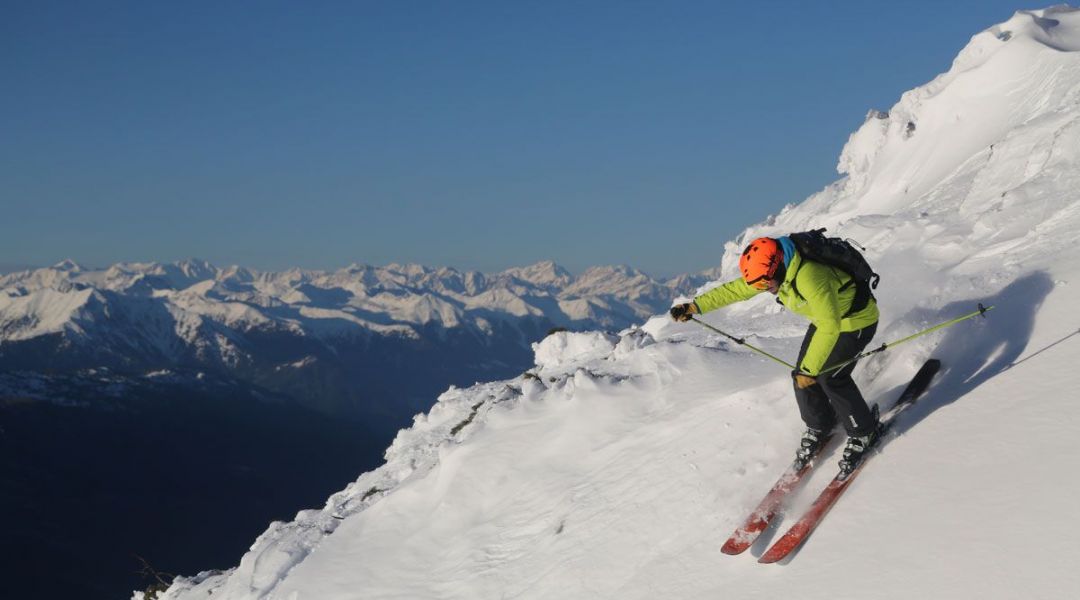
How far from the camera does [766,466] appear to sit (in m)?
10.1

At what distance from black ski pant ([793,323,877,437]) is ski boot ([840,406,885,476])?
2.6 inches

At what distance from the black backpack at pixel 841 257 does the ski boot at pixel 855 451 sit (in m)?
1.48

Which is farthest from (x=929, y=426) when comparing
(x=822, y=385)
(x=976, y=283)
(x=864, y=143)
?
(x=864, y=143)

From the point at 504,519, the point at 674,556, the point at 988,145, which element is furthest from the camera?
the point at 988,145

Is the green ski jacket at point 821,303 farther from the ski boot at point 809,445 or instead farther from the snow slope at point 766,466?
the snow slope at point 766,466

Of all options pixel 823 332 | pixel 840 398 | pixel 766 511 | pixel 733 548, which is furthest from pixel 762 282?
pixel 733 548

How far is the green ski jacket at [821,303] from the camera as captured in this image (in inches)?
351

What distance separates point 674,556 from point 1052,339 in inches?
211

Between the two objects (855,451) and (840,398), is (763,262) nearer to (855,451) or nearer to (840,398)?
(840,398)

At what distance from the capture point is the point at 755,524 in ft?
29.3

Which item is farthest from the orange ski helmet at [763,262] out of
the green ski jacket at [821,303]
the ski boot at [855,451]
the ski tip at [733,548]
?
the ski tip at [733,548]

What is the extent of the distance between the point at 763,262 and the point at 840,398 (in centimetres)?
184

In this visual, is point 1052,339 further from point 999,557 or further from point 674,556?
point 674,556

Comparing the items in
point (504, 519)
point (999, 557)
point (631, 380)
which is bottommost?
point (999, 557)
